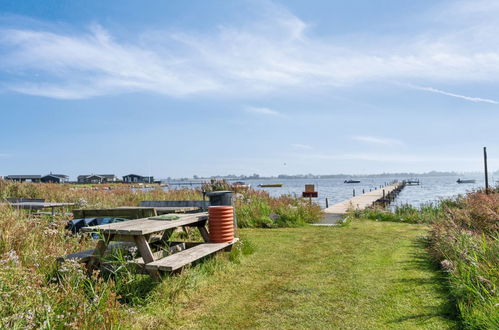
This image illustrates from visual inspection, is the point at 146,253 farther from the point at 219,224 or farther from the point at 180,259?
the point at 219,224

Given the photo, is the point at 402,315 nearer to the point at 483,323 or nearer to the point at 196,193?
the point at 483,323

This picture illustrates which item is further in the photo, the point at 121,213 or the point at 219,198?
the point at 121,213

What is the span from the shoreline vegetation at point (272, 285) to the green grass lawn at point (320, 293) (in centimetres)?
1

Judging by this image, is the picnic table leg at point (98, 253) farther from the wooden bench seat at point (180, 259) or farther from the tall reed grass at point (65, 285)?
the wooden bench seat at point (180, 259)

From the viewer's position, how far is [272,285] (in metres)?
5.13

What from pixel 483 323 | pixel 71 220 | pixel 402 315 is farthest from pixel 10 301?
pixel 71 220

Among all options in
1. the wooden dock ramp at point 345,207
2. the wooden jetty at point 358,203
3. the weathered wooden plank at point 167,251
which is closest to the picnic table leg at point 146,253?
the weathered wooden plank at point 167,251

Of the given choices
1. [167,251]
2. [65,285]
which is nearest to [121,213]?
[167,251]

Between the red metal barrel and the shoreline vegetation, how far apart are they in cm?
33

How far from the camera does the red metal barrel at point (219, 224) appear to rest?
245 inches

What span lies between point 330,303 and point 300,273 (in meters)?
1.37

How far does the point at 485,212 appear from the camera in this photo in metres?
7.61

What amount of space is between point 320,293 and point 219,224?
2.17 m

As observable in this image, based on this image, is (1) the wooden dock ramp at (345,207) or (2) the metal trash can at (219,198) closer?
(2) the metal trash can at (219,198)
